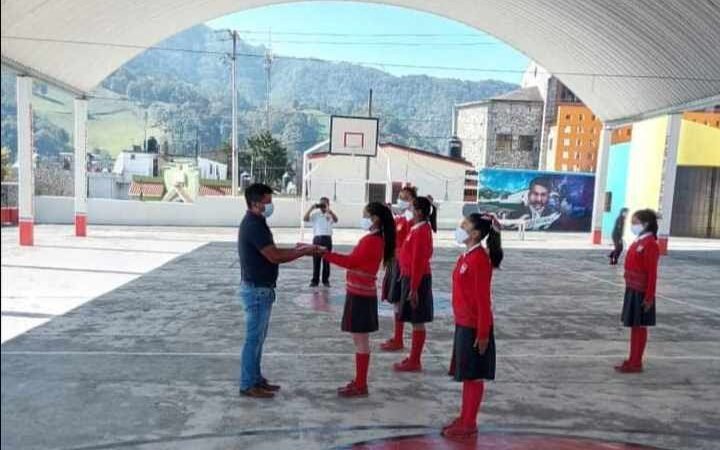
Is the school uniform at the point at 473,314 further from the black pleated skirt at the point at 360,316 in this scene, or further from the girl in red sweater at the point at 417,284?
the girl in red sweater at the point at 417,284

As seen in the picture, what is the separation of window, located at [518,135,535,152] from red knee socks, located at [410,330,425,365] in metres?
43.7

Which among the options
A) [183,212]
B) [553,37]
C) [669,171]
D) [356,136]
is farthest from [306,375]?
[183,212]

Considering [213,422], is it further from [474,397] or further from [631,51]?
[631,51]

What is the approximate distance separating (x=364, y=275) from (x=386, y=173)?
23507 millimetres

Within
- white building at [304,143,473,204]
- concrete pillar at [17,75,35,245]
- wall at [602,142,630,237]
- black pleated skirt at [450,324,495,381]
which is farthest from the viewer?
white building at [304,143,473,204]

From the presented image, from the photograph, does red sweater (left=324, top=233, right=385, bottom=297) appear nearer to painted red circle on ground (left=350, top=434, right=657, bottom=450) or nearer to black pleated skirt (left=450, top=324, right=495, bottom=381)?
black pleated skirt (left=450, top=324, right=495, bottom=381)

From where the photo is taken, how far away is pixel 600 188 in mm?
21156

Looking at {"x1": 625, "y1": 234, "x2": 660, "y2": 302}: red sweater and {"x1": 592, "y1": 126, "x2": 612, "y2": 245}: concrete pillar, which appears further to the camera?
{"x1": 592, "y1": 126, "x2": 612, "y2": 245}: concrete pillar

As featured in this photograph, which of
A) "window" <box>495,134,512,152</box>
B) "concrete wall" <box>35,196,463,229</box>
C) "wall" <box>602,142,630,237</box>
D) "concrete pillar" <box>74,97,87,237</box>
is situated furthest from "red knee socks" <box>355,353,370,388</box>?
"window" <box>495,134,512,152</box>

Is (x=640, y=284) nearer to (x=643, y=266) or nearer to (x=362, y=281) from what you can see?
(x=643, y=266)

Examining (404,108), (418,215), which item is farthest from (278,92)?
(418,215)

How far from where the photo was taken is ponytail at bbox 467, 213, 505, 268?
4191 millimetres

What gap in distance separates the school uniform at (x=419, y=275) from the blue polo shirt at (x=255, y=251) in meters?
1.47

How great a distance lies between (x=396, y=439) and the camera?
4055 millimetres
